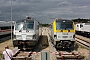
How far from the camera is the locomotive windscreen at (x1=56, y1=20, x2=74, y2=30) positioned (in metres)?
20.1

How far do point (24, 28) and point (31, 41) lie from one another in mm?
1422

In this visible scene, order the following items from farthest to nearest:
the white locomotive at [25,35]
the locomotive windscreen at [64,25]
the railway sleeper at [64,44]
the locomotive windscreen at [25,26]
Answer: the locomotive windscreen at [64,25]
the railway sleeper at [64,44]
the locomotive windscreen at [25,26]
the white locomotive at [25,35]

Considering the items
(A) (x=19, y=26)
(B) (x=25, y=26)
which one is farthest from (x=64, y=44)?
(A) (x=19, y=26)

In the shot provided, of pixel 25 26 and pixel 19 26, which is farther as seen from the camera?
pixel 19 26

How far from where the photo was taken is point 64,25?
2012 centimetres

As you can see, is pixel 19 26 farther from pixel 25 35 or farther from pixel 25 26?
pixel 25 35

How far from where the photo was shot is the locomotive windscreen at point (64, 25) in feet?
65.8

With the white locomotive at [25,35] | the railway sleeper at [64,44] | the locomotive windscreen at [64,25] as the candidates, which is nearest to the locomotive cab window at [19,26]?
the white locomotive at [25,35]

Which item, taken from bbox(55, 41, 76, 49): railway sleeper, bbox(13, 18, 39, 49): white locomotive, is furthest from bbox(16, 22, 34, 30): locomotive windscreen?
bbox(55, 41, 76, 49): railway sleeper

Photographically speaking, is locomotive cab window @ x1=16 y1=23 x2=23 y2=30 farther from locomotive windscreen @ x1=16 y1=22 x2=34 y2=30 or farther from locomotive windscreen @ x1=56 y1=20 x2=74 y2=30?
locomotive windscreen @ x1=56 y1=20 x2=74 y2=30

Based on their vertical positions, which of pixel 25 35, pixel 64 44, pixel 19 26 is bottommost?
pixel 64 44

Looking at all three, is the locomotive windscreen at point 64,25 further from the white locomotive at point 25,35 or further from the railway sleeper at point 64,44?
the white locomotive at point 25,35

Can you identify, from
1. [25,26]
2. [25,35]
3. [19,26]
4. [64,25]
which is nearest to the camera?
[25,35]

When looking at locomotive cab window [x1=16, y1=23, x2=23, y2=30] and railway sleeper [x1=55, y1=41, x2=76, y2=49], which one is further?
railway sleeper [x1=55, y1=41, x2=76, y2=49]
